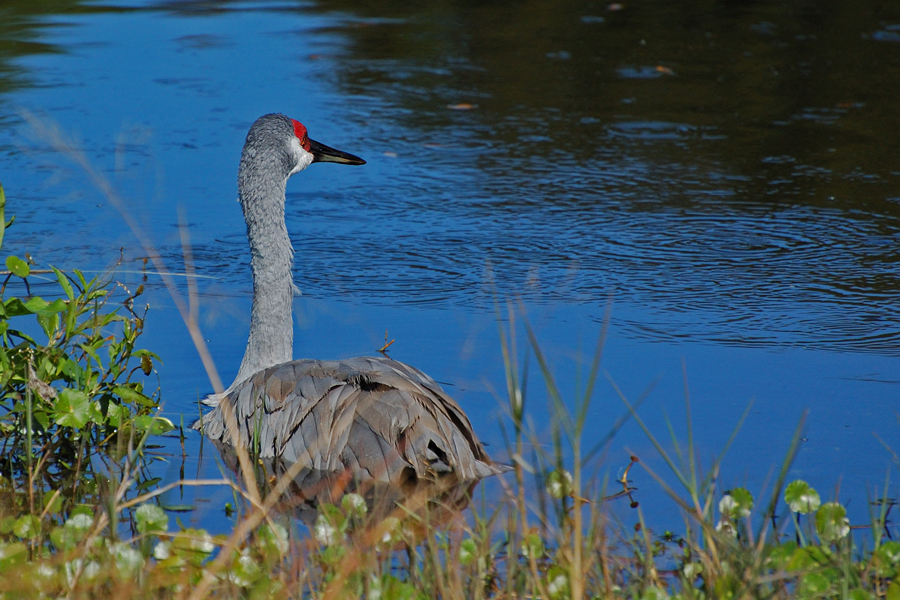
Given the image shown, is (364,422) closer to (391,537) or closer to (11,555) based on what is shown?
(391,537)

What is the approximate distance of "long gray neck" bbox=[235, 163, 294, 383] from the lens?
5906mm

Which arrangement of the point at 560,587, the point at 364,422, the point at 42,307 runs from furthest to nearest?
the point at 364,422 < the point at 42,307 < the point at 560,587

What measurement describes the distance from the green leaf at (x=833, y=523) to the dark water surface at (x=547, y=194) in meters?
0.69

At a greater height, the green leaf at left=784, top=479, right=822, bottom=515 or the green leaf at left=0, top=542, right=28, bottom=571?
the green leaf at left=0, top=542, right=28, bottom=571

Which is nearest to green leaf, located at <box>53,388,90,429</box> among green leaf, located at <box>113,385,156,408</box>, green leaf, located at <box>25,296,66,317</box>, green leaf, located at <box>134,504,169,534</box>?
green leaf, located at <box>113,385,156,408</box>

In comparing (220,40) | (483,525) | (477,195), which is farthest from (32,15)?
(483,525)

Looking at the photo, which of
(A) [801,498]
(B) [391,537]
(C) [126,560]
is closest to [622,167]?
(A) [801,498]

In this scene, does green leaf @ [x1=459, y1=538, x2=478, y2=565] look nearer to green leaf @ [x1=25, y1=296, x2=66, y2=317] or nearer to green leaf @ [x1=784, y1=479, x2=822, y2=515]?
green leaf @ [x1=784, y1=479, x2=822, y2=515]

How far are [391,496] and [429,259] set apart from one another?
3.24 m

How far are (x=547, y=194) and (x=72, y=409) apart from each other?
15.9ft

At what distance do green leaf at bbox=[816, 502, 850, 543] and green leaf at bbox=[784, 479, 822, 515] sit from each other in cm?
9

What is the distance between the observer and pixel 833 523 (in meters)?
3.98

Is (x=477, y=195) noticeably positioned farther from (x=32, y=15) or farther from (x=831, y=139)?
(x=32, y=15)

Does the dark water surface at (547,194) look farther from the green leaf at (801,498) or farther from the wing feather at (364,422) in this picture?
the green leaf at (801,498)
